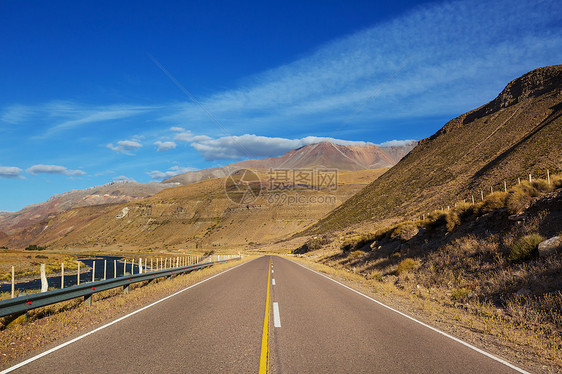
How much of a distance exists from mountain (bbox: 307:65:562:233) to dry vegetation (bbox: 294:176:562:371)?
2430 centimetres

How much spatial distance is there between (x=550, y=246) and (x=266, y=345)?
9640mm

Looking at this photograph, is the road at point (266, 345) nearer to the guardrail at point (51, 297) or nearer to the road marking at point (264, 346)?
the road marking at point (264, 346)

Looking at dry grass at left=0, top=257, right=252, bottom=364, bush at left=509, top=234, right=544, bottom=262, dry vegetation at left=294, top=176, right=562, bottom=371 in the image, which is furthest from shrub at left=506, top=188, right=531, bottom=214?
dry grass at left=0, top=257, right=252, bottom=364

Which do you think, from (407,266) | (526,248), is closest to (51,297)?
(526,248)

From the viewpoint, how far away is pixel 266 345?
5750 millimetres

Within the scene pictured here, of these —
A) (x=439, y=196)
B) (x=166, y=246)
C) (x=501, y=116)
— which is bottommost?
(x=166, y=246)

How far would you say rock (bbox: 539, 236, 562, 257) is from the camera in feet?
31.8

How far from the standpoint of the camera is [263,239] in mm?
100938

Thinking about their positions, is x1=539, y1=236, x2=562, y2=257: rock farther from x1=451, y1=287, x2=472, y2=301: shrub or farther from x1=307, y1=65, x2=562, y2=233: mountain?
x1=307, y1=65, x2=562, y2=233: mountain

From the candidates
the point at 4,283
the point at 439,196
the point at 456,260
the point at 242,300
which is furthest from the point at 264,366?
the point at 439,196

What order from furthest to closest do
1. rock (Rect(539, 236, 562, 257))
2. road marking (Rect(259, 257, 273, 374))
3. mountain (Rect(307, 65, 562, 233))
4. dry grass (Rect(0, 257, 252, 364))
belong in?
mountain (Rect(307, 65, 562, 233))
rock (Rect(539, 236, 562, 257))
dry grass (Rect(0, 257, 252, 364))
road marking (Rect(259, 257, 273, 374))

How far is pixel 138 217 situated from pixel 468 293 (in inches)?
5899

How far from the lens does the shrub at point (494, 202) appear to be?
15.7 metres

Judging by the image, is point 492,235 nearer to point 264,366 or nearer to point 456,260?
point 456,260
